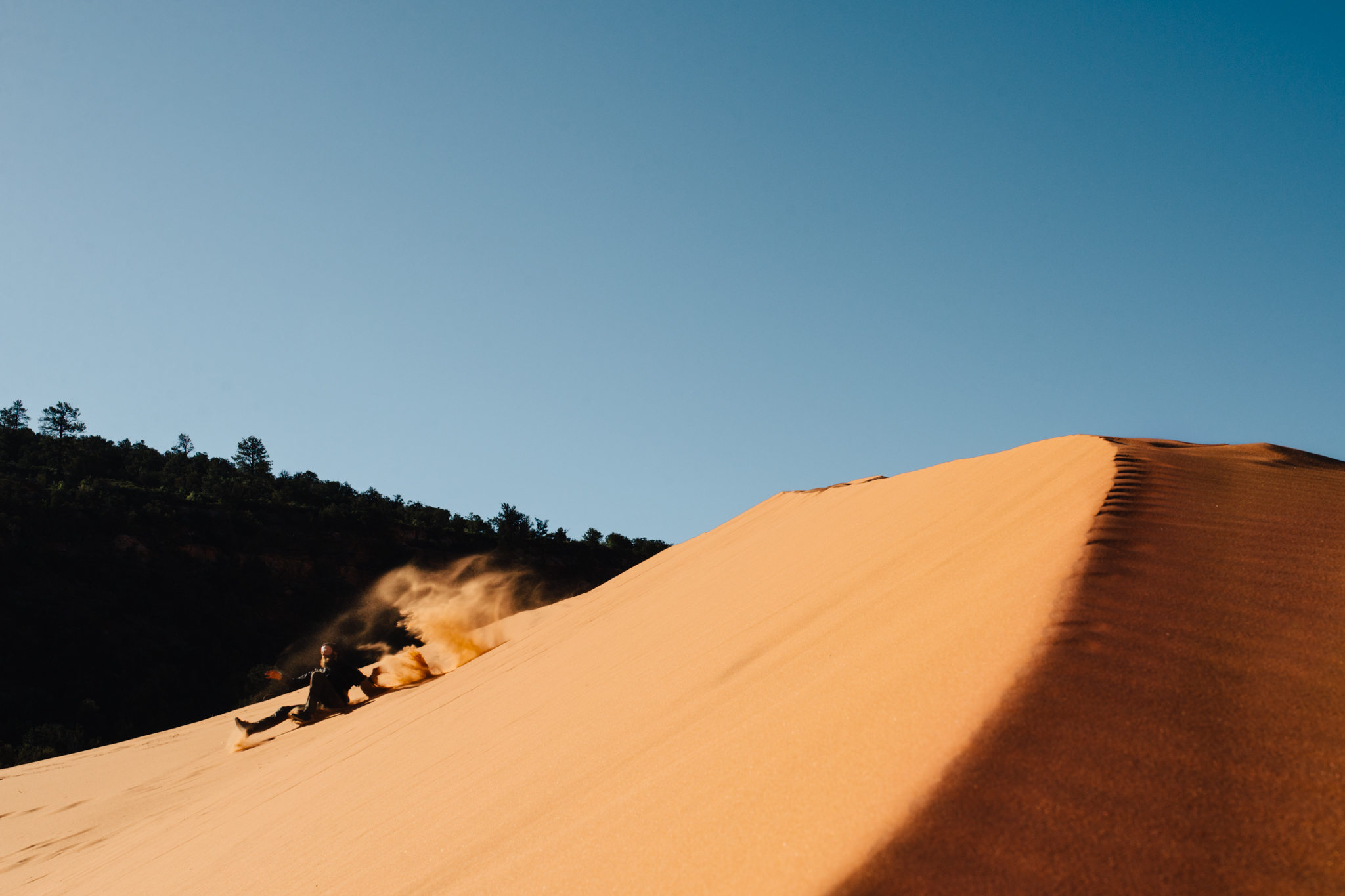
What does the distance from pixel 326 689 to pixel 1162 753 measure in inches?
328

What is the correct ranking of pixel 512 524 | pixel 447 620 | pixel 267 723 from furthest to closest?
1. pixel 512 524
2. pixel 447 620
3. pixel 267 723

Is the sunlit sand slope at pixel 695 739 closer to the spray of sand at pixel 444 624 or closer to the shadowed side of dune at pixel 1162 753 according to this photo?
the shadowed side of dune at pixel 1162 753

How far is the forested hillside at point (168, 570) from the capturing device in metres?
20.9

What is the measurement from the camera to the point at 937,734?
66.1 inches

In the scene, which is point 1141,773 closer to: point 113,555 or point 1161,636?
point 1161,636

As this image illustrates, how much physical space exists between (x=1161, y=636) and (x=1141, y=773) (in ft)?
1.77

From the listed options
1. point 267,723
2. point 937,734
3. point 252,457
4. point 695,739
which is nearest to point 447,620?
point 267,723

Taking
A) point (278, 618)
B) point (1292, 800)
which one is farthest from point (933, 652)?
point (278, 618)

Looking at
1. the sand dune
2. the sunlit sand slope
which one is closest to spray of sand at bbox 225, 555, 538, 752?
the sunlit sand slope

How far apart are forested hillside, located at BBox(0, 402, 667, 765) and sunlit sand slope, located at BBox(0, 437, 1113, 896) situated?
10.5m

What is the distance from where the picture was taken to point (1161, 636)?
1.89m

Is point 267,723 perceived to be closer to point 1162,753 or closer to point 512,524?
point 1162,753

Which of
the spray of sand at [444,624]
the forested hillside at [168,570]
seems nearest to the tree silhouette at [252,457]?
the forested hillside at [168,570]

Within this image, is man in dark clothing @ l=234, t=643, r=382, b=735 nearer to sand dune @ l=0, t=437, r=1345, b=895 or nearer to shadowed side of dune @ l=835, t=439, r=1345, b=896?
sand dune @ l=0, t=437, r=1345, b=895
